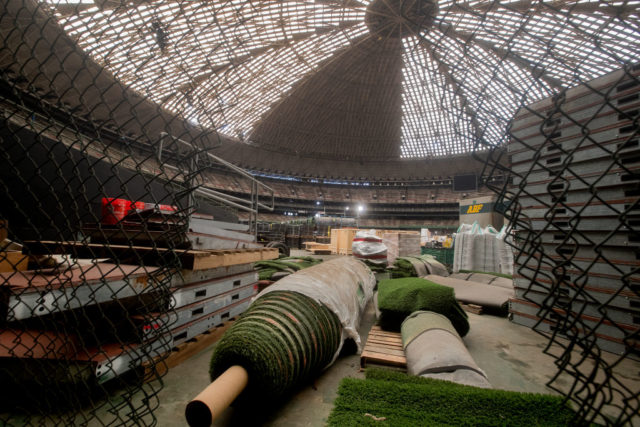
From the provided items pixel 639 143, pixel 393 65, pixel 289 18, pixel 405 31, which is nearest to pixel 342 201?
pixel 393 65

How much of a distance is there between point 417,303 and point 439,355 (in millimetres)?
1262

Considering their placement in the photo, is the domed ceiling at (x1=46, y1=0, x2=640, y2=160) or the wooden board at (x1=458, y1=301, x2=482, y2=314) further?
the domed ceiling at (x1=46, y1=0, x2=640, y2=160)

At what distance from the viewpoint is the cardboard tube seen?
1819 mm

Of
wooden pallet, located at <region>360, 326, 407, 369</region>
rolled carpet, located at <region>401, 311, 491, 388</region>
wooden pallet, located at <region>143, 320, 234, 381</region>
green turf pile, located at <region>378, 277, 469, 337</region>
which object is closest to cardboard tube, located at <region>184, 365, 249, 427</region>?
wooden pallet, located at <region>143, 320, 234, 381</region>

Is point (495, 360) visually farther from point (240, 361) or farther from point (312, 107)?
point (312, 107)

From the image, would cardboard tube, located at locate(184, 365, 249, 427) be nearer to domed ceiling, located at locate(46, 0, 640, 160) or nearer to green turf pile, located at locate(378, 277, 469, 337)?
green turf pile, located at locate(378, 277, 469, 337)

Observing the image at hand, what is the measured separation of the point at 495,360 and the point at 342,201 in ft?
129

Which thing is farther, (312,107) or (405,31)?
(312,107)

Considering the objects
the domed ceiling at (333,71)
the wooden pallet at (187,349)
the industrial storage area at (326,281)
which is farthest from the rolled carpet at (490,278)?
the domed ceiling at (333,71)

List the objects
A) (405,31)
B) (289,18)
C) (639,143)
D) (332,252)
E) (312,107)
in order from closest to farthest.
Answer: (639,143) < (332,252) < (289,18) < (405,31) < (312,107)

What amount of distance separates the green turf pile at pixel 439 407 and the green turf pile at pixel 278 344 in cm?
48

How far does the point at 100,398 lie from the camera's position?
270 cm

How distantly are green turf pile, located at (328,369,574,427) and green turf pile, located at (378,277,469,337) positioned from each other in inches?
64.2

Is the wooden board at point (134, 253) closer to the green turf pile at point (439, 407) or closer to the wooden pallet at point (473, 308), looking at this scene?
the green turf pile at point (439, 407)
